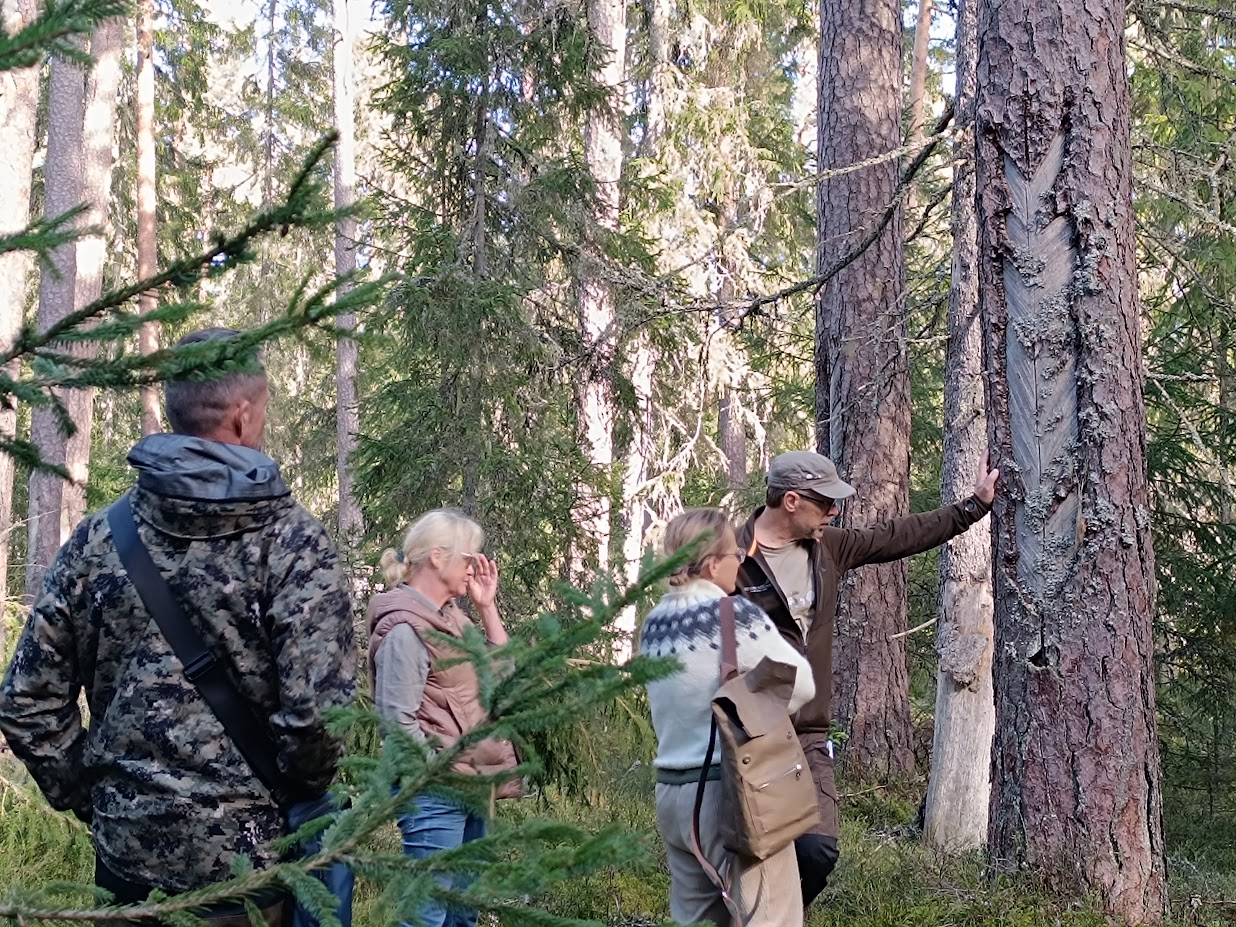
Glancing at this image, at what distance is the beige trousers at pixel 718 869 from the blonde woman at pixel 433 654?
2.39ft

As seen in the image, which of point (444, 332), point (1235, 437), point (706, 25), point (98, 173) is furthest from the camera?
point (706, 25)

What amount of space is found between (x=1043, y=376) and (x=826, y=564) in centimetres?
128

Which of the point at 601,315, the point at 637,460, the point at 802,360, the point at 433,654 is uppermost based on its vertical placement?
the point at 601,315

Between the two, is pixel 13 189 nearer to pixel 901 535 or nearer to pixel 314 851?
pixel 901 535

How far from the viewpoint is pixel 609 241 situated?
10.7 m

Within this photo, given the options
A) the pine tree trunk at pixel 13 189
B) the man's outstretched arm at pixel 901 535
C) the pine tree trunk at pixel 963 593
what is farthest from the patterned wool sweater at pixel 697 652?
the pine tree trunk at pixel 13 189

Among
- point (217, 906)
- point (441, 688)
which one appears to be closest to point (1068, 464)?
point (441, 688)

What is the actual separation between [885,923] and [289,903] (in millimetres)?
3227

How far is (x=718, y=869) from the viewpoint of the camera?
3869 millimetres

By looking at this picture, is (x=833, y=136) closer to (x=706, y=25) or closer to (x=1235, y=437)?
(x=1235, y=437)

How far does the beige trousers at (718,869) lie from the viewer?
150 inches

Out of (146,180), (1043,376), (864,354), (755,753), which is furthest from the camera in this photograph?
(146,180)

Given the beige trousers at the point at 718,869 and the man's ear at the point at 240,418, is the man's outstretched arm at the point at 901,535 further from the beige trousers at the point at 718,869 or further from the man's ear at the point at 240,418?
the man's ear at the point at 240,418

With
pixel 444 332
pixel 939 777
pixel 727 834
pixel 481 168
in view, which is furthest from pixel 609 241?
pixel 727 834
